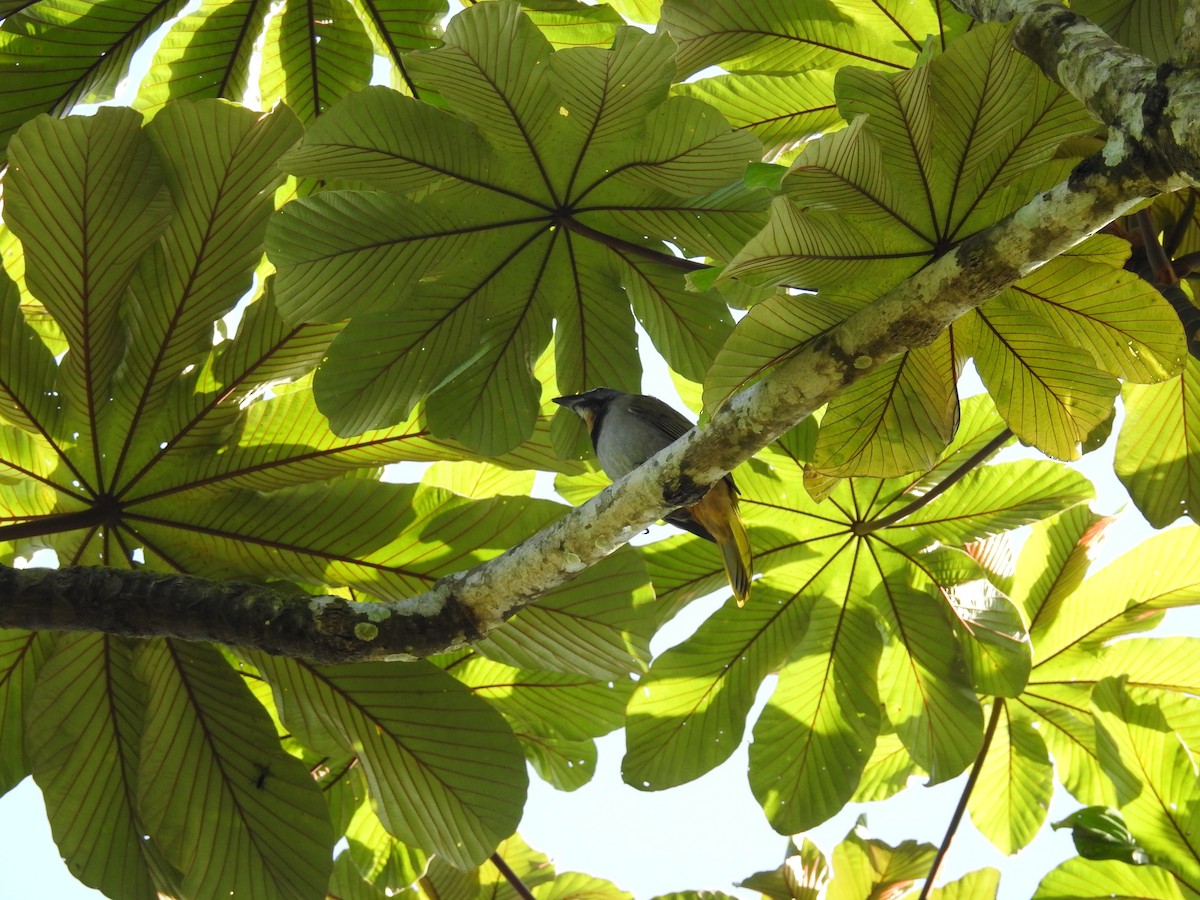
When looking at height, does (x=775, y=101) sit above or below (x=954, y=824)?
above

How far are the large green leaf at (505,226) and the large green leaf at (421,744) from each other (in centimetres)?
64

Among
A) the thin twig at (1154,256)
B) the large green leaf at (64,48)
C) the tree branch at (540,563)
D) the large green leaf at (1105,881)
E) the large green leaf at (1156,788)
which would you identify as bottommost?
the large green leaf at (1105,881)

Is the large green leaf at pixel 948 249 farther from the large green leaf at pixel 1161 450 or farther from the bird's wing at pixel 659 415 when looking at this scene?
the bird's wing at pixel 659 415

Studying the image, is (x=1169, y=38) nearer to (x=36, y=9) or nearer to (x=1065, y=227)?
(x=1065, y=227)

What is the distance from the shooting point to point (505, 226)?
2.72m

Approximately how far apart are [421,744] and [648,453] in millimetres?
1049

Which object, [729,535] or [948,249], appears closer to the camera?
[948,249]

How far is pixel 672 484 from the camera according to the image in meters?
2.11

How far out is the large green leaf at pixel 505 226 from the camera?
243 centimetres

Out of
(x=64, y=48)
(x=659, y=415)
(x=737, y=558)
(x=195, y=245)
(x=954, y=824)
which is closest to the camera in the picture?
(x=195, y=245)

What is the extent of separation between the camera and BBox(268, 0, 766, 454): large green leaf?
7.97 ft

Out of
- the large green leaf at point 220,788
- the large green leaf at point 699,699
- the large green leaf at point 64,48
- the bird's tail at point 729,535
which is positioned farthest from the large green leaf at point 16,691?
the bird's tail at point 729,535

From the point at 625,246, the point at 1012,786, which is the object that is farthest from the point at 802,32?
the point at 1012,786

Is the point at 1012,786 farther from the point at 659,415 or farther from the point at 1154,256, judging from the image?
the point at 1154,256
